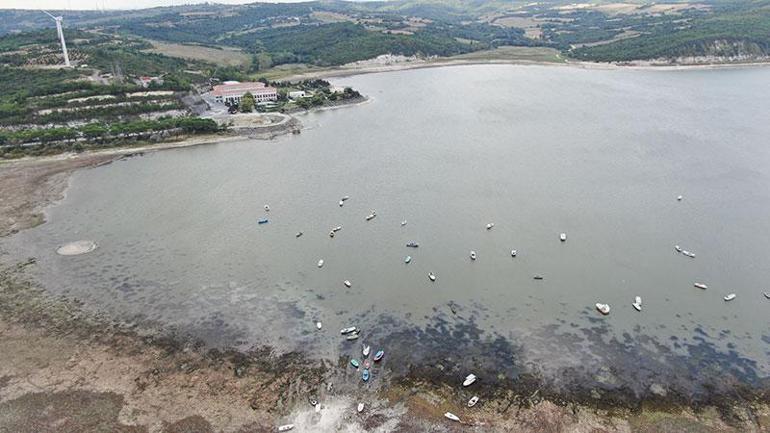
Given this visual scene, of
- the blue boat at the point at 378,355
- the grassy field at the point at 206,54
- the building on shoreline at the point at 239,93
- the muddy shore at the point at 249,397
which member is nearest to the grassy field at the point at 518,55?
the grassy field at the point at 206,54

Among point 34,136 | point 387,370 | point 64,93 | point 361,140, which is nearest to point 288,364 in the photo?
point 387,370

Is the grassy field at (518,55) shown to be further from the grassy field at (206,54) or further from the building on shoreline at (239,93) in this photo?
the building on shoreline at (239,93)

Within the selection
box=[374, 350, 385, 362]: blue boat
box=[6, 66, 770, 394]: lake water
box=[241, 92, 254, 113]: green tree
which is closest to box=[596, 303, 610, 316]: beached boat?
box=[6, 66, 770, 394]: lake water

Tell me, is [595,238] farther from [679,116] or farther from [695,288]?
[679,116]

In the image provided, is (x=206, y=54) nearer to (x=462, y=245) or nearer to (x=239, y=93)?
(x=239, y=93)

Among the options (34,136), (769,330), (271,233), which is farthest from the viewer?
(34,136)

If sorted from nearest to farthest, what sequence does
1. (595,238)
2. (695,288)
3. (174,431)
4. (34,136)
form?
1. (174,431)
2. (695,288)
3. (595,238)
4. (34,136)

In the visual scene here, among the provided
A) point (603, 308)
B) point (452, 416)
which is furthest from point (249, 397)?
point (603, 308)
